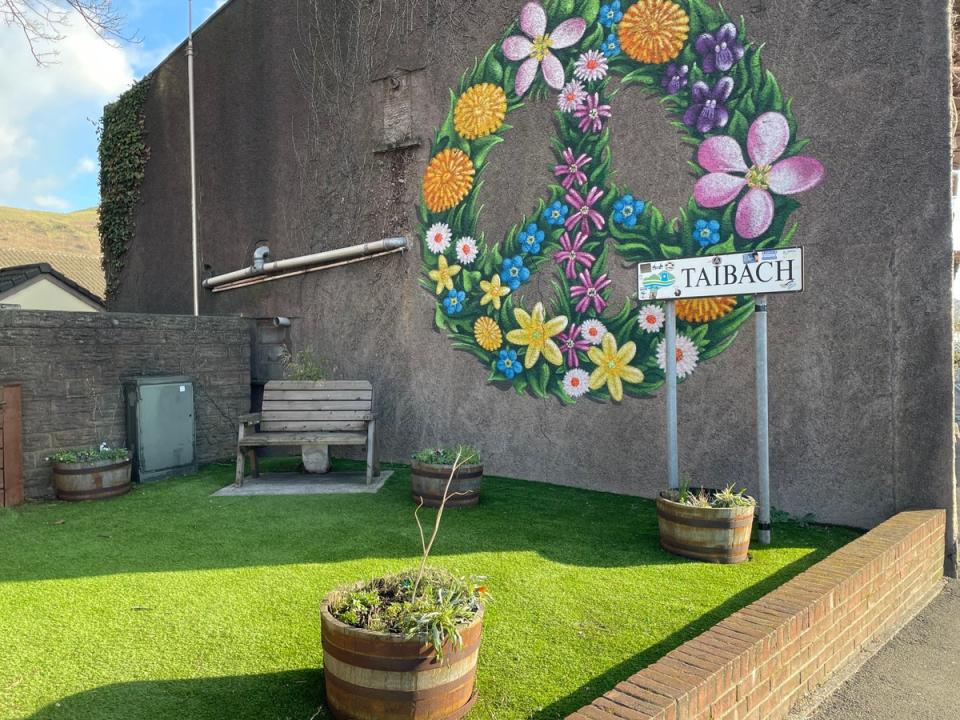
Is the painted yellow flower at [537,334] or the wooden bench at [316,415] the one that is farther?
the wooden bench at [316,415]

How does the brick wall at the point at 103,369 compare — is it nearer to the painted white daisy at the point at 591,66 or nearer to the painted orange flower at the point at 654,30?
the painted white daisy at the point at 591,66

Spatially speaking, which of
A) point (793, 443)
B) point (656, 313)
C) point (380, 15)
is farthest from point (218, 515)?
point (380, 15)

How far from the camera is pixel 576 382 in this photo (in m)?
6.37

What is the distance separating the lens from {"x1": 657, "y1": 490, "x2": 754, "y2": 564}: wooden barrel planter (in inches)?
168

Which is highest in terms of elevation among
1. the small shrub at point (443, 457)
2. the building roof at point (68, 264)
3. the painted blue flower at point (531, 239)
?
the building roof at point (68, 264)

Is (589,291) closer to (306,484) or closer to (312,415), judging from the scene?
(312,415)

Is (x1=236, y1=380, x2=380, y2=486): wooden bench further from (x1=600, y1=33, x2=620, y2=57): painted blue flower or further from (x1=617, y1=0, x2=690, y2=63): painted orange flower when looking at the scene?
(x1=617, y1=0, x2=690, y2=63): painted orange flower

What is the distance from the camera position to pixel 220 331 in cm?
792

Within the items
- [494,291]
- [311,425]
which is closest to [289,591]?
[311,425]

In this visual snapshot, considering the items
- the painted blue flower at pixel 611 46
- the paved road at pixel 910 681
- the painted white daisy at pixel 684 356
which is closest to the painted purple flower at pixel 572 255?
the painted white daisy at pixel 684 356

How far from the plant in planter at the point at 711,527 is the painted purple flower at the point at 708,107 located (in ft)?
10.1

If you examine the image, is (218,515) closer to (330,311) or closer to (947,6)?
(330,311)

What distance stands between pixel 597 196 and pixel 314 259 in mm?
3785

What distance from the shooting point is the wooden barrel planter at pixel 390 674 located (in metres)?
2.38
